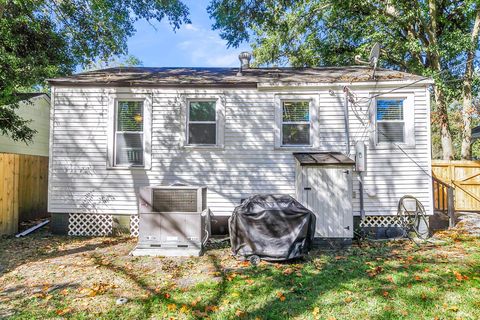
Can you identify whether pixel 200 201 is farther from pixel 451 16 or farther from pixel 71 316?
pixel 451 16

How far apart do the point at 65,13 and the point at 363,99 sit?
408 inches

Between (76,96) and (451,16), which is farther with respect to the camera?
(451,16)

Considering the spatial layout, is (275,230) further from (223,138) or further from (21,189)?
(21,189)

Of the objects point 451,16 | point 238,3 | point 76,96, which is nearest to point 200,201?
point 76,96

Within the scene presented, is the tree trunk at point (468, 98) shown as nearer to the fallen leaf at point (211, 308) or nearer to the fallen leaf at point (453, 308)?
the fallen leaf at point (453, 308)

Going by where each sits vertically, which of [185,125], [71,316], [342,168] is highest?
[185,125]

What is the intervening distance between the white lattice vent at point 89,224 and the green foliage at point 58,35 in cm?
437

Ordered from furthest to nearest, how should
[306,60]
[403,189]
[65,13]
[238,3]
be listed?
1. [306,60]
2. [238,3]
3. [65,13]
4. [403,189]

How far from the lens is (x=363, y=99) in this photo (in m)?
7.51

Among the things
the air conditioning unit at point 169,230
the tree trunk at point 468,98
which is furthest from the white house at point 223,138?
the tree trunk at point 468,98

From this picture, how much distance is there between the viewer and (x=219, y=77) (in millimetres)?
8211

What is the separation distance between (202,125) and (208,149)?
68 centimetres

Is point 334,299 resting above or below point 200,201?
below

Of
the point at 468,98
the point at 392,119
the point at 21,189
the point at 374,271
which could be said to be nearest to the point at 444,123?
the point at 468,98
